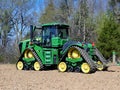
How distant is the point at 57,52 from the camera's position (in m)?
17.8

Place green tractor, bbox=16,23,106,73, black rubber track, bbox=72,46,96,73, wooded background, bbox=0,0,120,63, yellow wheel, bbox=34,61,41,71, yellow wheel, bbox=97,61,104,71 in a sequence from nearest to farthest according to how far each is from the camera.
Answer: black rubber track, bbox=72,46,96,73, green tractor, bbox=16,23,106,73, yellow wheel, bbox=97,61,104,71, yellow wheel, bbox=34,61,41,71, wooded background, bbox=0,0,120,63

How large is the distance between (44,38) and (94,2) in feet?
82.3

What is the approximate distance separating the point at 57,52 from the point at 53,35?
3.11 ft

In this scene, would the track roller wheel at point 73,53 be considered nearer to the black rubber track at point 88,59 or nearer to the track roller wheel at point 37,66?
the black rubber track at point 88,59

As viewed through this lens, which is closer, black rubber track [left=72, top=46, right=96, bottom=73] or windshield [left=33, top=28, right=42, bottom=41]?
black rubber track [left=72, top=46, right=96, bottom=73]

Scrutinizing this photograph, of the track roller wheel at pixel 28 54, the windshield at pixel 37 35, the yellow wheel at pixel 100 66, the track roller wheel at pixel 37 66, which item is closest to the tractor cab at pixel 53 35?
the windshield at pixel 37 35

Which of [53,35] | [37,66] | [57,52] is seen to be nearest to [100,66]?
[57,52]

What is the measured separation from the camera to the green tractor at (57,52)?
16.2m

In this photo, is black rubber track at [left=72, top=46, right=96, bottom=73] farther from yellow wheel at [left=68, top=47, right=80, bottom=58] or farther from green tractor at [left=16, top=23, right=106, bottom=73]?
yellow wheel at [left=68, top=47, right=80, bottom=58]

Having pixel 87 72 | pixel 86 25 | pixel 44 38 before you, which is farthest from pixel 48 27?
pixel 86 25

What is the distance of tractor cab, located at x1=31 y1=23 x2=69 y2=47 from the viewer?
1767cm

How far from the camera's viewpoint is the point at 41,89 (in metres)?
10.0

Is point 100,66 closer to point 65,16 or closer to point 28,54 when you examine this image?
point 28,54

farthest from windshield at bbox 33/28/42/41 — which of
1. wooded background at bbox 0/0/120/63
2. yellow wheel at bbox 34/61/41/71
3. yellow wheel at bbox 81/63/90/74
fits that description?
wooded background at bbox 0/0/120/63
